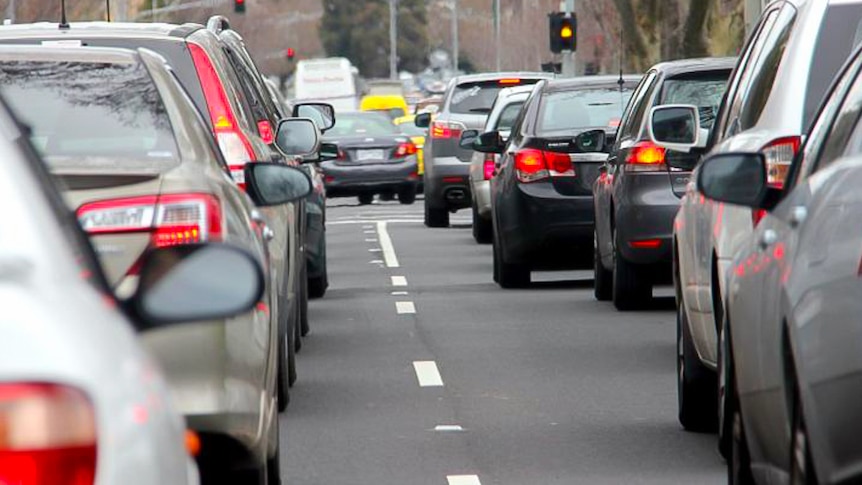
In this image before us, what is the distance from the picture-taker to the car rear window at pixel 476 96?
91.4ft

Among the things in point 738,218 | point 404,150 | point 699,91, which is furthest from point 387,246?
point 738,218

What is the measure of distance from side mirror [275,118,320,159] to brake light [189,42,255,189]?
6.24ft

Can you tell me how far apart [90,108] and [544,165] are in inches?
402

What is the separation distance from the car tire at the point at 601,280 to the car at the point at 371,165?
21.5m

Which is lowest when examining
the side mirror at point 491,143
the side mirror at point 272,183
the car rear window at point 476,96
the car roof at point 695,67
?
the car rear window at point 476,96

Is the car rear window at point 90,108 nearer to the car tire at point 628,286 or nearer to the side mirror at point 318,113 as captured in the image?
the car tire at point 628,286

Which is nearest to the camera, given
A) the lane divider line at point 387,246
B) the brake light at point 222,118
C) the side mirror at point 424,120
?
the brake light at point 222,118

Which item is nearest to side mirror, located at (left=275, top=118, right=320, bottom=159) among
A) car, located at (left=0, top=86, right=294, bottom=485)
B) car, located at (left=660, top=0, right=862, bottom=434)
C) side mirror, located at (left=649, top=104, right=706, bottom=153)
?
side mirror, located at (left=649, top=104, right=706, bottom=153)

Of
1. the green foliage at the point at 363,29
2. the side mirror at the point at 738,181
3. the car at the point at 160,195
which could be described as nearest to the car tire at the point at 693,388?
the car at the point at 160,195

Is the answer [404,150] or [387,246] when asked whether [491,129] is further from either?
[404,150]

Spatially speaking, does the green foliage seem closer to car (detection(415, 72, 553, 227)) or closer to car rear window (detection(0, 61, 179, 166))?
car (detection(415, 72, 553, 227))

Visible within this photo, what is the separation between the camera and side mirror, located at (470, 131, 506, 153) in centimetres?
1973

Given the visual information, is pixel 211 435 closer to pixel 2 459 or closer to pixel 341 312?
pixel 2 459

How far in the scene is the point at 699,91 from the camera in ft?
48.3
